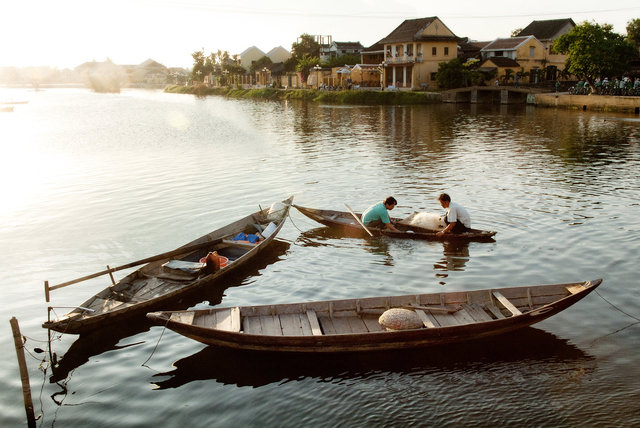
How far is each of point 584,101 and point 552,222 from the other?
135ft

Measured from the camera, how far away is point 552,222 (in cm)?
1850

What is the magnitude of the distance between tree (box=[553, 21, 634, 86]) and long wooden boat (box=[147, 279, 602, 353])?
50853mm

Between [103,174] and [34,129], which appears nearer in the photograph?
[103,174]

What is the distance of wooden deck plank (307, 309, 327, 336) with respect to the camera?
10.2 meters

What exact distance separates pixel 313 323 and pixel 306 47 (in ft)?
316

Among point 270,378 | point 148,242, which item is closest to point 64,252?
point 148,242

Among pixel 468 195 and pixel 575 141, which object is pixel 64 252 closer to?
pixel 468 195

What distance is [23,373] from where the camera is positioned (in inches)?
332

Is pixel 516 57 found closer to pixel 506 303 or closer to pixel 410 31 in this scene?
pixel 410 31

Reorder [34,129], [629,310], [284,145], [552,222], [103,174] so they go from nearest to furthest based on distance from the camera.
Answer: [629,310] < [552,222] < [103,174] < [284,145] < [34,129]

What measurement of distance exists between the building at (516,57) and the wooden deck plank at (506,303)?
64269mm

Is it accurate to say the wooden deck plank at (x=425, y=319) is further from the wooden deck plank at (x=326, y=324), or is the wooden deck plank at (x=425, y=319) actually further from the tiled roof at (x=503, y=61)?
the tiled roof at (x=503, y=61)

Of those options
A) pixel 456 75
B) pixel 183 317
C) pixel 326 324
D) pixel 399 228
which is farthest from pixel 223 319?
pixel 456 75

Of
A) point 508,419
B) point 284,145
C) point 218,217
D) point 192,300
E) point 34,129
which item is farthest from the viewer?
point 34,129
